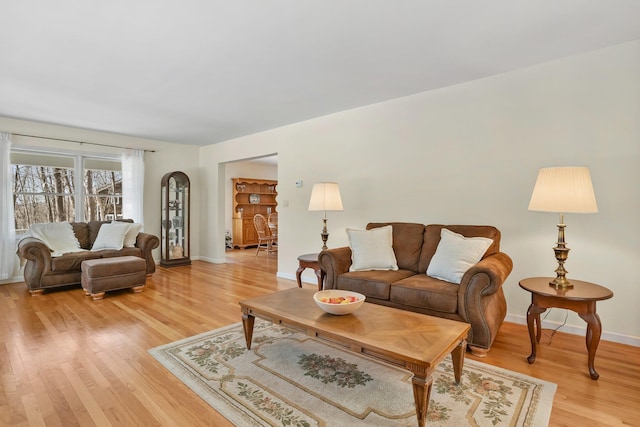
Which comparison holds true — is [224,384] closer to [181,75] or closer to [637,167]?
[181,75]

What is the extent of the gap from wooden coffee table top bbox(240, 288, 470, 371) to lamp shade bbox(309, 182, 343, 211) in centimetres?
159

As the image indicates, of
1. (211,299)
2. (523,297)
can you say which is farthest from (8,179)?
(523,297)

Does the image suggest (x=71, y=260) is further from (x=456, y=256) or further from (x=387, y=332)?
(x=456, y=256)

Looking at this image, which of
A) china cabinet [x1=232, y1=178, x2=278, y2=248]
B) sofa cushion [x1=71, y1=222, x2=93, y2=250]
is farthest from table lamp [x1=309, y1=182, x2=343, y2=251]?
china cabinet [x1=232, y1=178, x2=278, y2=248]

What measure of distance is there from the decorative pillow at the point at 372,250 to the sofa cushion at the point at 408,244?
0.07m

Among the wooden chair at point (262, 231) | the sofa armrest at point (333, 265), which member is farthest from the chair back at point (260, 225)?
the sofa armrest at point (333, 265)

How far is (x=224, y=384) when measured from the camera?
2049 millimetres

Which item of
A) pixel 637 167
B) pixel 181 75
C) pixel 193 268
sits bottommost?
pixel 193 268

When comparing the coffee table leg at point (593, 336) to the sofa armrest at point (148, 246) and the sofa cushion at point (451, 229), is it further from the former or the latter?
the sofa armrest at point (148, 246)

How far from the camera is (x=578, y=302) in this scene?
7.15 ft

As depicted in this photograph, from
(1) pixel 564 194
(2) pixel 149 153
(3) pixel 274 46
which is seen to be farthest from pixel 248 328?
(2) pixel 149 153

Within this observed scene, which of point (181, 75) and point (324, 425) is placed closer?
point (324, 425)

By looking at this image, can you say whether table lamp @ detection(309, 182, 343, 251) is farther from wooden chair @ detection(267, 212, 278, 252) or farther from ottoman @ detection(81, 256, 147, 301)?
wooden chair @ detection(267, 212, 278, 252)

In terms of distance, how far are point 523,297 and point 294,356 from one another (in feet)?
7.50
